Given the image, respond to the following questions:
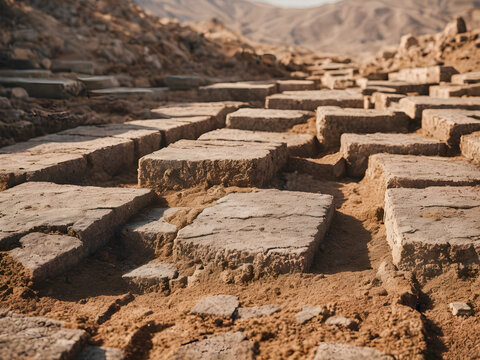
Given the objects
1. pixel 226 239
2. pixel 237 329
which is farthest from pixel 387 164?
pixel 237 329

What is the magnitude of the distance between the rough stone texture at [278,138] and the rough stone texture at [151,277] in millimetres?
1747

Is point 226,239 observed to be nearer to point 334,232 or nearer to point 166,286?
point 166,286

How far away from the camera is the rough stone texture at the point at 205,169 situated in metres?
3.14

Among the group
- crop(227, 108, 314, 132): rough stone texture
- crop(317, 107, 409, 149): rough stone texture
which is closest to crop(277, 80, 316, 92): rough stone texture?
crop(227, 108, 314, 132): rough stone texture

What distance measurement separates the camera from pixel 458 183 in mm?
2881

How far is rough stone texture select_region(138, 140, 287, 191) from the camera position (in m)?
3.14

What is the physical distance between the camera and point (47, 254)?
7.18ft

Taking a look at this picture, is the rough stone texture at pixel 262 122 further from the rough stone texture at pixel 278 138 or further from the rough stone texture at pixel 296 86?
the rough stone texture at pixel 296 86

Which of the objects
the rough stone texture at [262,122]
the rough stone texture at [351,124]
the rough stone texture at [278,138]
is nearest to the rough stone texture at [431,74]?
the rough stone texture at [351,124]

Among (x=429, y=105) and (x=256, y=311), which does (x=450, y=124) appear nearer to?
(x=429, y=105)

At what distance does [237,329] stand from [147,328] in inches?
13.0

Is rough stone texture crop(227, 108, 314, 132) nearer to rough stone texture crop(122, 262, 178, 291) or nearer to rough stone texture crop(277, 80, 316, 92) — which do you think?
rough stone texture crop(122, 262, 178, 291)

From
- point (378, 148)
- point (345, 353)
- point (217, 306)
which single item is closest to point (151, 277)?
point (217, 306)

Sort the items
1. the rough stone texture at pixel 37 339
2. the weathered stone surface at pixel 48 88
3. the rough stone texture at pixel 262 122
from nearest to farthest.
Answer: the rough stone texture at pixel 37 339 < the rough stone texture at pixel 262 122 < the weathered stone surface at pixel 48 88
